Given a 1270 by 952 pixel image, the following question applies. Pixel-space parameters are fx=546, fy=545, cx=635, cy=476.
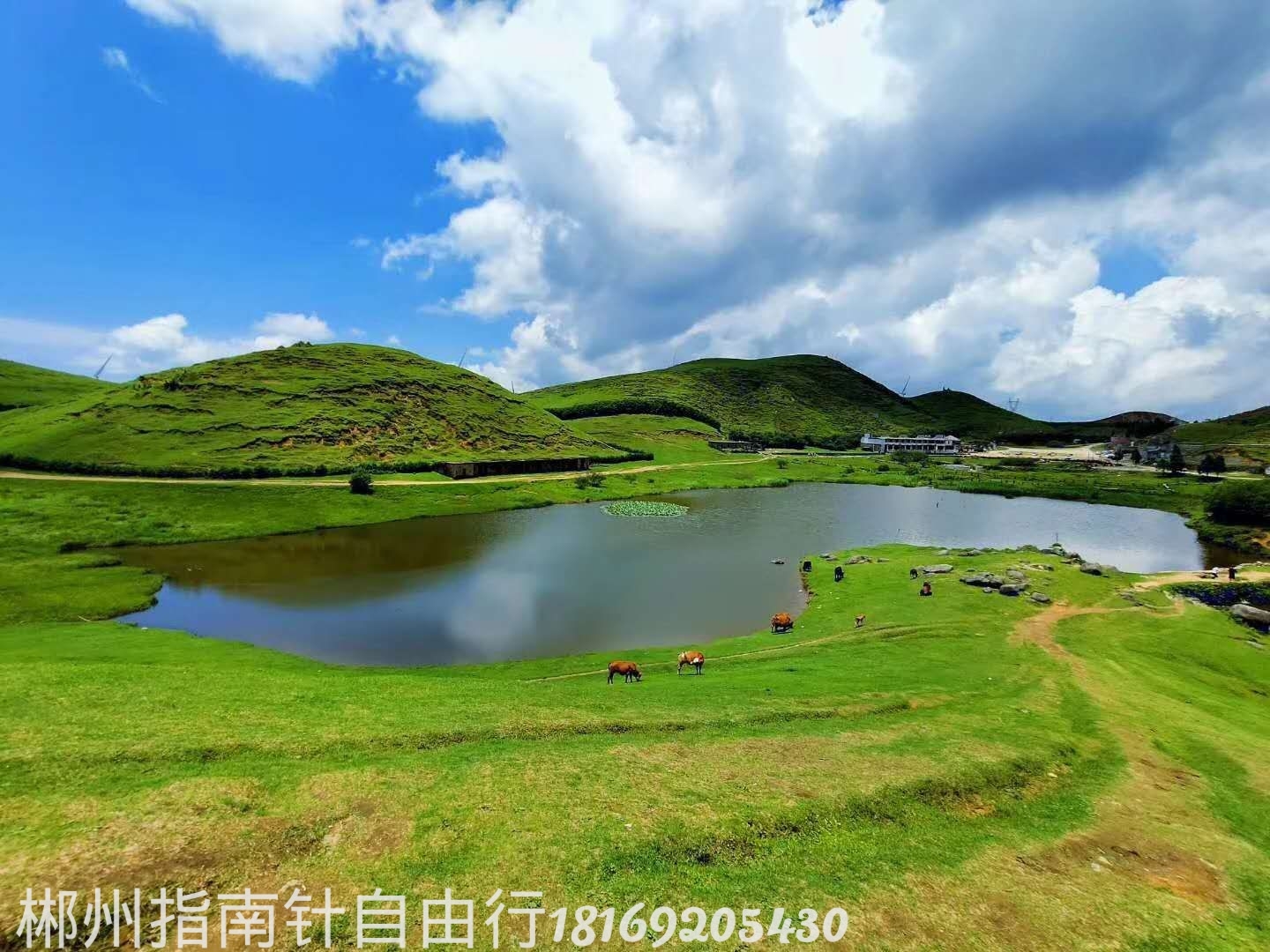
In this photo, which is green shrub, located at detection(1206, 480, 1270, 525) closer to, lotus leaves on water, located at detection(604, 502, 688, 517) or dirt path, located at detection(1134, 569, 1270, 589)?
dirt path, located at detection(1134, 569, 1270, 589)

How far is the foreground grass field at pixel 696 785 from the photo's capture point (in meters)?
10.1

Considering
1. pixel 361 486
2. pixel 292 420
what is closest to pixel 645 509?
pixel 361 486

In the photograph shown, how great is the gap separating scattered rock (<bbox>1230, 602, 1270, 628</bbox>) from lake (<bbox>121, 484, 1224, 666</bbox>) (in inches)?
1085

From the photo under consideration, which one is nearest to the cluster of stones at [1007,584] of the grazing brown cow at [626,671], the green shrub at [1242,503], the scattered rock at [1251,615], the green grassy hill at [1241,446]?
the scattered rock at [1251,615]

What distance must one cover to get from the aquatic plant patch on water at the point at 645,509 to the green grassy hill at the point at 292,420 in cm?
4878

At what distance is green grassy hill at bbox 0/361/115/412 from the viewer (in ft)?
518

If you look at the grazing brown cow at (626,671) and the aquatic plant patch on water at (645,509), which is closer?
the grazing brown cow at (626,671)

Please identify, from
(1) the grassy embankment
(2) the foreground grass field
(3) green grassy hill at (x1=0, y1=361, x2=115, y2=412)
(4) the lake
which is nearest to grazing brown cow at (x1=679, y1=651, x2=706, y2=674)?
(2) the foreground grass field

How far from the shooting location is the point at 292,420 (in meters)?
114

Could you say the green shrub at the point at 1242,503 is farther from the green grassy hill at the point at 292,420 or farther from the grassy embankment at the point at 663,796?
the green grassy hill at the point at 292,420

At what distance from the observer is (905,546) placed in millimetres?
58188

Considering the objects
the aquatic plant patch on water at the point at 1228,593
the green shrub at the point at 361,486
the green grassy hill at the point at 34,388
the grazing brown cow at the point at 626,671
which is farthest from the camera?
the green grassy hill at the point at 34,388

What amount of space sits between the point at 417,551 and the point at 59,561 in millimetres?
28423

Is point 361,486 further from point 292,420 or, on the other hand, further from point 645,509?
point 645,509
